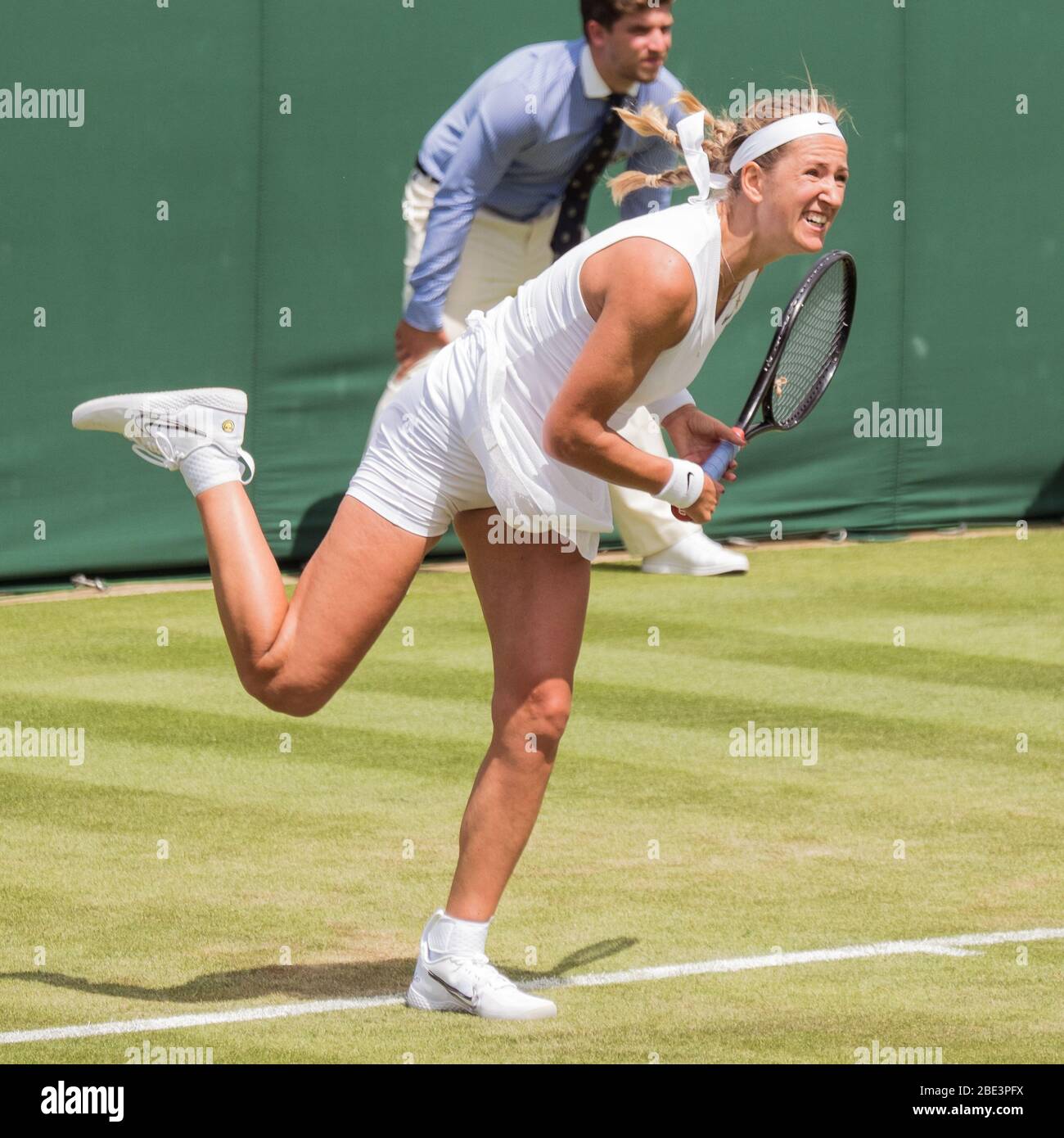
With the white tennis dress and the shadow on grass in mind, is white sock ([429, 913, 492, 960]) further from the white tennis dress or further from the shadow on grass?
the white tennis dress

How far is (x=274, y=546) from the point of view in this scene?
1196 cm

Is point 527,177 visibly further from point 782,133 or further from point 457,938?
point 457,938

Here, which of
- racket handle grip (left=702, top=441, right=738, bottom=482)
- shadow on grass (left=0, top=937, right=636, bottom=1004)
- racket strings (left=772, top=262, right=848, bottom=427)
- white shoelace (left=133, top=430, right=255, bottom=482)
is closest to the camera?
shadow on grass (left=0, top=937, right=636, bottom=1004)

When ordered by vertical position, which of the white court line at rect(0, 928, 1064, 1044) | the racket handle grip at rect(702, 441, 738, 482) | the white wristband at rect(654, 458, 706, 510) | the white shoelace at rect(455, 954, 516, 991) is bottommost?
the white court line at rect(0, 928, 1064, 1044)

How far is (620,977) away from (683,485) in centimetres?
117

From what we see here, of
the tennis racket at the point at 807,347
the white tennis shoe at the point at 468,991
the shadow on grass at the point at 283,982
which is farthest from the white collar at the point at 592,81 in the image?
the white tennis shoe at the point at 468,991

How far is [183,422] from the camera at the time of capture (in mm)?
5523

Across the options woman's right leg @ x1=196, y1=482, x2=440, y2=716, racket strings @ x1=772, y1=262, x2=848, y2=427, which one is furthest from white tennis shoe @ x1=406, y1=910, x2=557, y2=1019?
racket strings @ x1=772, y1=262, x2=848, y2=427

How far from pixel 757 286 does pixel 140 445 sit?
7.55m

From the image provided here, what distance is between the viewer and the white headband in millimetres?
4988

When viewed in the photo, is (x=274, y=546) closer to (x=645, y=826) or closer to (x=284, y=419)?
(x=284, y=419)

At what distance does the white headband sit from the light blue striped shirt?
5.56m

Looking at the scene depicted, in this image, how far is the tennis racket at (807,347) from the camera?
5.62m
